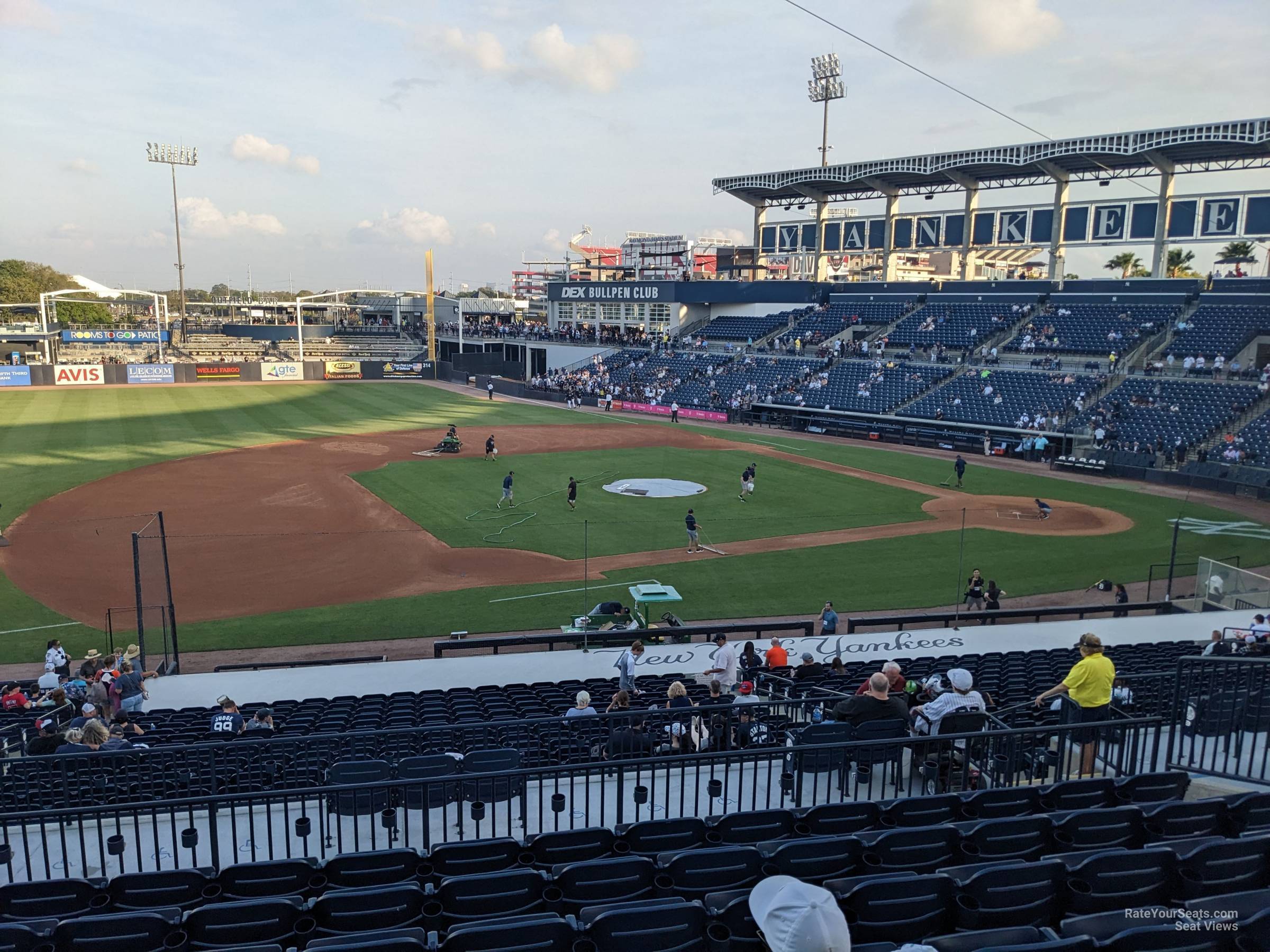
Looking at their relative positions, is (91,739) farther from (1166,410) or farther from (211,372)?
(211,372)

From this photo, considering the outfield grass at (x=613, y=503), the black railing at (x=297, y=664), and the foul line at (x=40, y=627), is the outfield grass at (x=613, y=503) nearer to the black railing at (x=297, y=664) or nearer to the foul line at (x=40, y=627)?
the black railing at (x=297, y=664)

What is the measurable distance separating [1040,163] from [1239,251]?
142ft

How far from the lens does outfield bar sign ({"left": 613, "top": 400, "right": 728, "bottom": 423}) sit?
190 feet

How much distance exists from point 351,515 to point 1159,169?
47.9 m

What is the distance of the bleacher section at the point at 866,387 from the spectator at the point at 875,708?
45.4m

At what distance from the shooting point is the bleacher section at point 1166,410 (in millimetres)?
39312

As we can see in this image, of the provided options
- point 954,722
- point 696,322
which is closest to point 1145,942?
point 954,722

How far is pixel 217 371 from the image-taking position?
75125mm

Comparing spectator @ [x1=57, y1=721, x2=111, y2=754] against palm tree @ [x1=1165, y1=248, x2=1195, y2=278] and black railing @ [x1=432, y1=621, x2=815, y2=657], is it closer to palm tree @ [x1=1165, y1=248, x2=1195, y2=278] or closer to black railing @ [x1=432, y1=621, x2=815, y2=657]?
black railing @ [x1=432, y1=621, x2=815, y2=657]

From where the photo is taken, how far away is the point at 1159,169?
48.2m

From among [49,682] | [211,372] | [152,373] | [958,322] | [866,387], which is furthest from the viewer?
[211,372]

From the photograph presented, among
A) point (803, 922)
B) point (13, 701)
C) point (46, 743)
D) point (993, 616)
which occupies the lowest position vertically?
point (993, 616)

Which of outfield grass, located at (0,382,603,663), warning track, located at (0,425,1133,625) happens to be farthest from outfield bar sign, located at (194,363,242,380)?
warning track, located at (0,425,1133,625)

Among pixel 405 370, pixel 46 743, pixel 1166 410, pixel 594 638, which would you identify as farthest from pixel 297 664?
pixel 405 370
